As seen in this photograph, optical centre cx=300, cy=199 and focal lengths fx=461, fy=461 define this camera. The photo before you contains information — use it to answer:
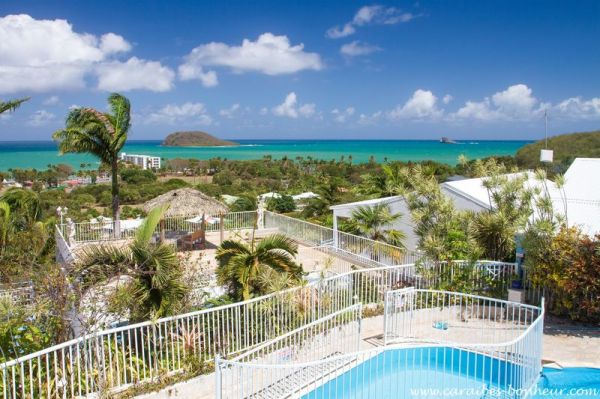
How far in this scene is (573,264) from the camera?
9148 millimetres

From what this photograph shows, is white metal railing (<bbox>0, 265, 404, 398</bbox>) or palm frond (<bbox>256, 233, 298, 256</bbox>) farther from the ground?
palm frond (<bbox>256, 233, 298, 256</bbox>)

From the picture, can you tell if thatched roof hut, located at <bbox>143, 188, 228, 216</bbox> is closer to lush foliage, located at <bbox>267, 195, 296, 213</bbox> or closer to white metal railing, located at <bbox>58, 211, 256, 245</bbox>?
white metal railing, located at <bbox>58, 211, 256, 245</bbox>

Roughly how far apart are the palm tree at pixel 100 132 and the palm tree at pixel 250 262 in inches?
365

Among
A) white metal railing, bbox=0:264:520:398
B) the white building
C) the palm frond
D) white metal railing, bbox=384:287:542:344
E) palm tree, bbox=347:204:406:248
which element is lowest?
white metal railing, bbox=384:287:542:344

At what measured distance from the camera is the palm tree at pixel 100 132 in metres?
15.8

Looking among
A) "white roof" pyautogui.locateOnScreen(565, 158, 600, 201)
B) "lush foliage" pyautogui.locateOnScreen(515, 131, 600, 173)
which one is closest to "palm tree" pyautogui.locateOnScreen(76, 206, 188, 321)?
"white roof" pyautogui.locateOnScreen(565, 158, 600, 201)

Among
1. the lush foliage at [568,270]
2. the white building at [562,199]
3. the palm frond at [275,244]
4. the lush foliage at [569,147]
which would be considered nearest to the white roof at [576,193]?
the white building at [562,199]

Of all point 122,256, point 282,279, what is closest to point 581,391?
point 282,279

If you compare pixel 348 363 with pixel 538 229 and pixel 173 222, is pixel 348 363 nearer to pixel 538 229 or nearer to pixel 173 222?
pixel 538 229

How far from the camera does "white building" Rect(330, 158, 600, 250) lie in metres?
11.1

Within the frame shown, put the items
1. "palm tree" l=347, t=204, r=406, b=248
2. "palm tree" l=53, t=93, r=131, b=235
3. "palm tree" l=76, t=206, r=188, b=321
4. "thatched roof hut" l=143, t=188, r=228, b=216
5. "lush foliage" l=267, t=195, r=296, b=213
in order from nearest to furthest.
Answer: "palm tree" l=76, t=206, r=188, b=321 < "palm tree" l=347, t=204, r=406, b=248 < "palm tree" l=53, t=93, r=131, b=235 < "thatched roof hut" l=143, t=188, r=228, b=216 < "lush foliage" l=267, t=195, r=296, b=213

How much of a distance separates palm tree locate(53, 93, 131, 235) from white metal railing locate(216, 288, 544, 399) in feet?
37.3

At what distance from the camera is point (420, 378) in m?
7.93

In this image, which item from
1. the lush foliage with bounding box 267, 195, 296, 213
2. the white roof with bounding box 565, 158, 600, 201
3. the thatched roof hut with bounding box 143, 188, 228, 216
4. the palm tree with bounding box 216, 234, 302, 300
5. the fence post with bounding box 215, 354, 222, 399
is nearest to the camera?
the fence post with bounding box 215, 354, 222, 399
